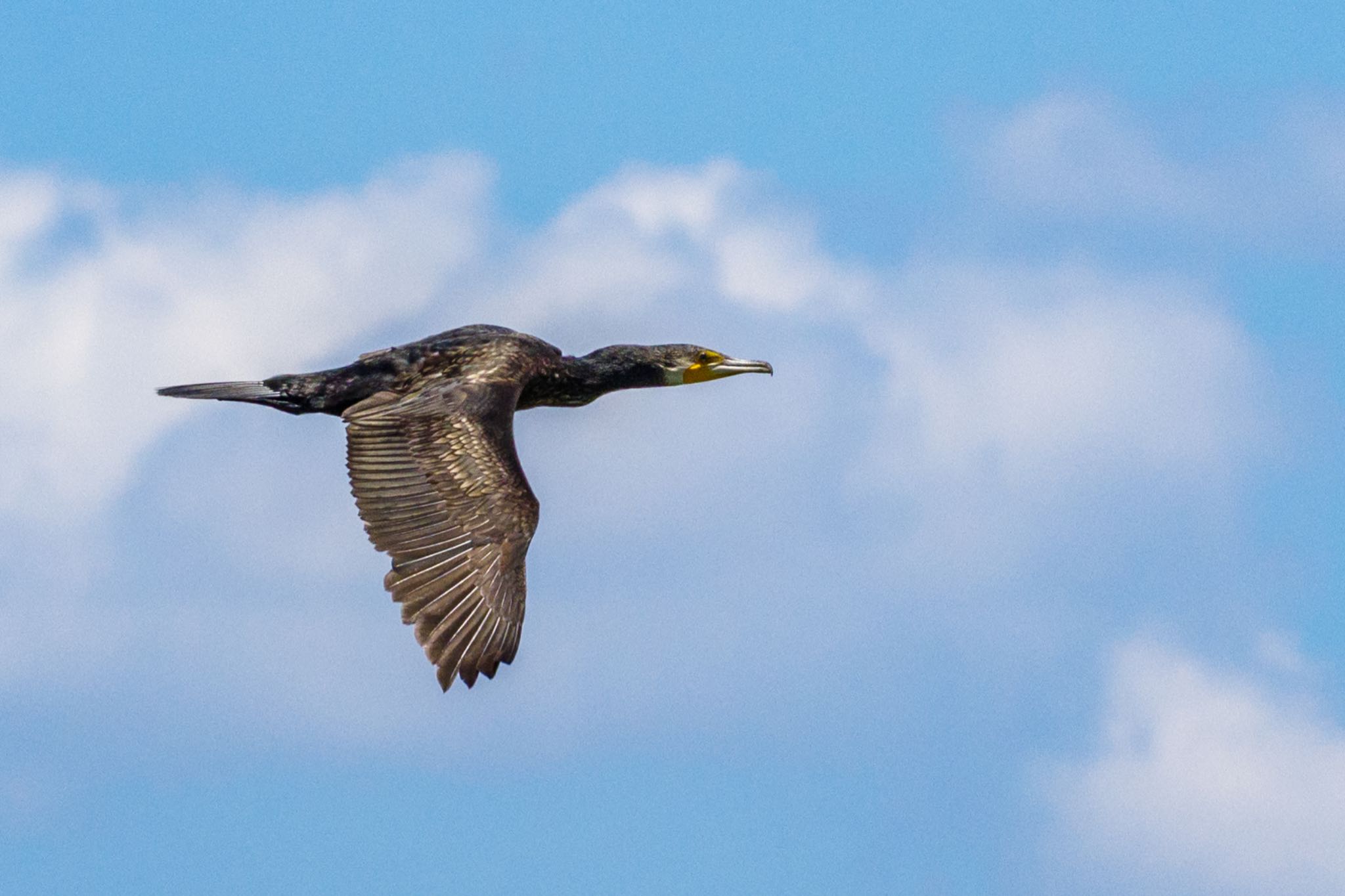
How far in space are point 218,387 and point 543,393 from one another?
2.59m

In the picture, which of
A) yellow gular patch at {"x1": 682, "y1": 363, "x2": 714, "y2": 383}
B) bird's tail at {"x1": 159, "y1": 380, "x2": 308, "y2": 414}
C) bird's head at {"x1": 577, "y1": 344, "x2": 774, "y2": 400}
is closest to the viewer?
bird's tail at {"x1": 159, "y1": 380, "x2": 308, "y2": 414}

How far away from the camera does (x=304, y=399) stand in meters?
19.3

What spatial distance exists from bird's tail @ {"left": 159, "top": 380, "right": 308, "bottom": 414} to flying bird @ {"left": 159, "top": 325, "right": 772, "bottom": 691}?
0.01m

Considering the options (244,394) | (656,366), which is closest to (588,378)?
(656,366)

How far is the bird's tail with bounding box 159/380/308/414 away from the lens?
1934 cm

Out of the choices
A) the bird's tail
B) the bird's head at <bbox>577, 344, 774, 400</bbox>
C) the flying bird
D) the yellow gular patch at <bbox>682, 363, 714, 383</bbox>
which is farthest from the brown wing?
the yellow gular patch at <bbox>682, 363, 714, 383</bbox>

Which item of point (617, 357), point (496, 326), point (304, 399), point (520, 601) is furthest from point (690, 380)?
point (520, 601)

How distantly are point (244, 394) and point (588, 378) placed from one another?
284 cm

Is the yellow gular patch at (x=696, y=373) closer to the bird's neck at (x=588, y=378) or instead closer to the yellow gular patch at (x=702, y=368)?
the yellow gular patch at (x=702, y=368)

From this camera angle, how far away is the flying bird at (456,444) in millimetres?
16391

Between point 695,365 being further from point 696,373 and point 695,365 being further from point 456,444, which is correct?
point 456,444

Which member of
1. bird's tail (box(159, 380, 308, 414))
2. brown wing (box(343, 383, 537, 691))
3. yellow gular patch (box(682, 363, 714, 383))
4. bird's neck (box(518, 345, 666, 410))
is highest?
yellow gular patch (box(682, 363, 714, 383))

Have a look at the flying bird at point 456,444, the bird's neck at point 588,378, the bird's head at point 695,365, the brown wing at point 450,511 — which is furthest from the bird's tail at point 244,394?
the bird's head at point 695,365

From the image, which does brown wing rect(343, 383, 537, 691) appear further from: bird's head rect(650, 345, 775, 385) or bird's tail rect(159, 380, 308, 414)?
bird's head rect(650, 345, 775, 385)
